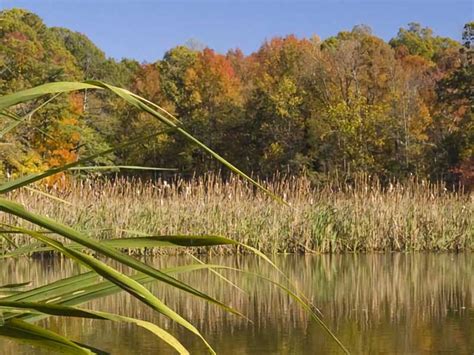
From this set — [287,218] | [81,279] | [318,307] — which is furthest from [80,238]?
[287,218]

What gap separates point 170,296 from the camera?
6.43 m

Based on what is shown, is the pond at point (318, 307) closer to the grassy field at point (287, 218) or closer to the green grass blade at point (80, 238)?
the grassy field at point (287, 218)

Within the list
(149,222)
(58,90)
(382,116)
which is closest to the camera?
(58,90)

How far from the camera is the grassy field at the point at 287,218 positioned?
10047 mm

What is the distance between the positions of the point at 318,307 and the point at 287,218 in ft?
14.2

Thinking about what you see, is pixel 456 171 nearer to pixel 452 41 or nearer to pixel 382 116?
A: pixel 382 116

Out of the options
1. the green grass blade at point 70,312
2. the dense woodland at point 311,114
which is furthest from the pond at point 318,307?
the dense woodland at point 311,114

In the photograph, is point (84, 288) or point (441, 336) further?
point (441, 336)

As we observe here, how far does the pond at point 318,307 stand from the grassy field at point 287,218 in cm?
108

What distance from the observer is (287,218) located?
10.2 metres

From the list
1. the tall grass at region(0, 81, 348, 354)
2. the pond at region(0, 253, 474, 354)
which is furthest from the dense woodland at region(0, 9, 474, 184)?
the tall grass at region(0, 81, 348, 354)

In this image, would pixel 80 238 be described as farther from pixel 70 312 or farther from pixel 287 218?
pixel 287 218

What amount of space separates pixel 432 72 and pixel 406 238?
90.6 ft

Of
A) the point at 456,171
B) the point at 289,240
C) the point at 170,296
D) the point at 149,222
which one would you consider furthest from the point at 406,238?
the point at 456,171
